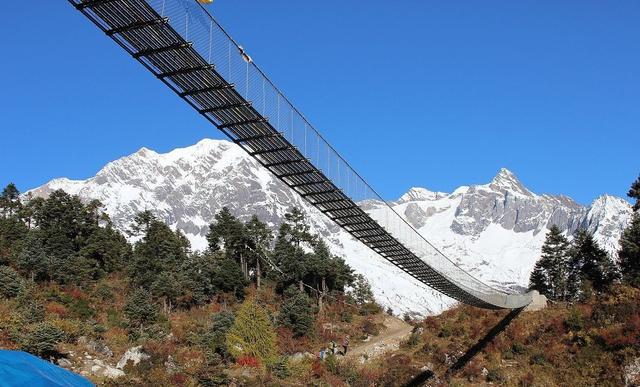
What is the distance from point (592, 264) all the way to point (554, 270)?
241 inches

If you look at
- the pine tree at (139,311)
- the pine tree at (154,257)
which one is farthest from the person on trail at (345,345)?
the pine tree at (154,257)

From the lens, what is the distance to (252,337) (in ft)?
112

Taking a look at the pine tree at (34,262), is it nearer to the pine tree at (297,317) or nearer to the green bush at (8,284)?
the green bush at (8,284)

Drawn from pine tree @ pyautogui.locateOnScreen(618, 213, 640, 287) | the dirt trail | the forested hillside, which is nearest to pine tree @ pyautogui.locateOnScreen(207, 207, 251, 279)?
the forested hillside

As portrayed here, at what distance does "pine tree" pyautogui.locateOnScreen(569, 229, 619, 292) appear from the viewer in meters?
44.9

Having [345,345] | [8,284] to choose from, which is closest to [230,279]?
[345,345]

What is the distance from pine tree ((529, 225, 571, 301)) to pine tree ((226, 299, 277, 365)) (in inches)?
1074

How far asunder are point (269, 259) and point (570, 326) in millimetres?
27006

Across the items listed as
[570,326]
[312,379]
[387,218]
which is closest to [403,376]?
[312,379]

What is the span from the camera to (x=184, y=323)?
40594 mm

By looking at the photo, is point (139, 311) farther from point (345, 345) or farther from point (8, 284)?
point (345, 345)

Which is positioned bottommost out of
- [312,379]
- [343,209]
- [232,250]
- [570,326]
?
[312,379]

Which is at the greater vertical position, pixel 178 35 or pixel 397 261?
pixel 178 35

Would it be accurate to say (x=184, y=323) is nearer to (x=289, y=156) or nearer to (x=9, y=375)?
(x=289, y=156)
